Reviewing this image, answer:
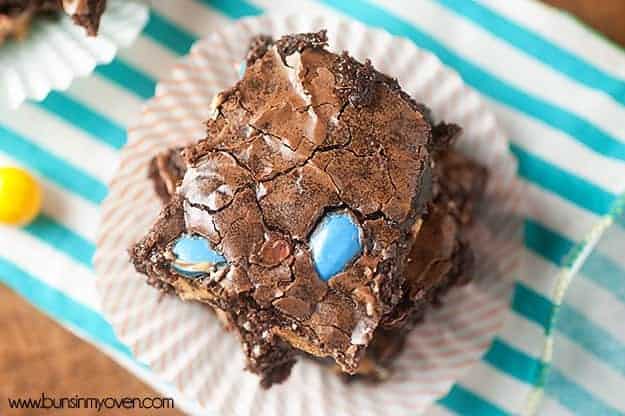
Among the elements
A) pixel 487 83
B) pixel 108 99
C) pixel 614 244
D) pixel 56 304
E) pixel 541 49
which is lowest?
pixel 56 304

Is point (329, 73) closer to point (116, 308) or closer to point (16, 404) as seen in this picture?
point (116, 308)

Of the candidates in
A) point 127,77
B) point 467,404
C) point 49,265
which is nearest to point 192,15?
point 127,77

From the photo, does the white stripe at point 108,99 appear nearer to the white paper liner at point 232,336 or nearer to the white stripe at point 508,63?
the white paper liner at point 232,336

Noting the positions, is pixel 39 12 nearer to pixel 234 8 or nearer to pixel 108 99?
pixel 108 99

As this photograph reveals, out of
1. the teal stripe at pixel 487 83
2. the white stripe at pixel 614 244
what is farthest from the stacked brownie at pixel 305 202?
the teal stripe at pixel 487 83

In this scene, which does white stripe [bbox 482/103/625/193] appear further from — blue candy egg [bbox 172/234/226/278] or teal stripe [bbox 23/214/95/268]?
teal stripe [bbox 23/214/95/268]

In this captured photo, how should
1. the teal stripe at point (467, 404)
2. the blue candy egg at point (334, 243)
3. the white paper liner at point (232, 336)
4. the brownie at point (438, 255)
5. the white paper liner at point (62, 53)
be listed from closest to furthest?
the blue candy egg at point (334, 243) < the brownie at point (438, 255) < the white paper liner at point (232, 336) < the white paper liner at point (62, 53) < the teal stripe at point (467, 404)
